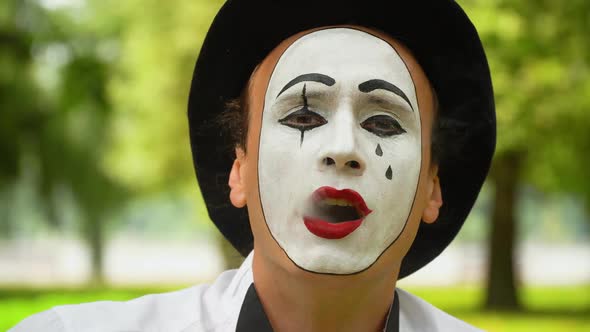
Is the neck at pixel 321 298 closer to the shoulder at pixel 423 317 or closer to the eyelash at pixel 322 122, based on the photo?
the shoulder at pixel 423 317

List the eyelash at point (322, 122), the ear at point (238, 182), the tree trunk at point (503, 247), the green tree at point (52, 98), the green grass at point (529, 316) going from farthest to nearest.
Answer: the green tree at point (52, 98)
the tree trunk at point (503, 247)
the green grass at point (529, 316)
the ear at point (238, 182)
the eyelash at point (322, 122)

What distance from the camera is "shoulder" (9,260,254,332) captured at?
85.3 inches

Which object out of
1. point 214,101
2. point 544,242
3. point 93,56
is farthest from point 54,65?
point 544,242

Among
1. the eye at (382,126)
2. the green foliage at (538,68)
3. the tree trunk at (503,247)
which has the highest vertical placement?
the green foliage at (538,68)

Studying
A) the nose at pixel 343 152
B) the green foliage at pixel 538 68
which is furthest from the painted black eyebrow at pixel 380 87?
the green foliage at pixel 538 68

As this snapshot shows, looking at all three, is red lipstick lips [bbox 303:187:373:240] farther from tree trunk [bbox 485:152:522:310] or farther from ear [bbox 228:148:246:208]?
tree trunk [bbox 485:152:522:310]

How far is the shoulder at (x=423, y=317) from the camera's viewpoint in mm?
2422

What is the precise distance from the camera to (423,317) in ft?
8.06

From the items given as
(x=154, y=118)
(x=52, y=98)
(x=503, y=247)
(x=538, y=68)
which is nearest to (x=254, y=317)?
(x=538, y=68)

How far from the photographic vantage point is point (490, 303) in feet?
34.3

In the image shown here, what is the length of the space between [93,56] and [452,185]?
10.8 metres

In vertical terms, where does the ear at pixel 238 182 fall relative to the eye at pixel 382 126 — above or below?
below

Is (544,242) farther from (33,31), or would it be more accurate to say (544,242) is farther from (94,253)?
(33,31)

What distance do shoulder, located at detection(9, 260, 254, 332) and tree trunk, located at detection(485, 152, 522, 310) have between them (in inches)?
332
